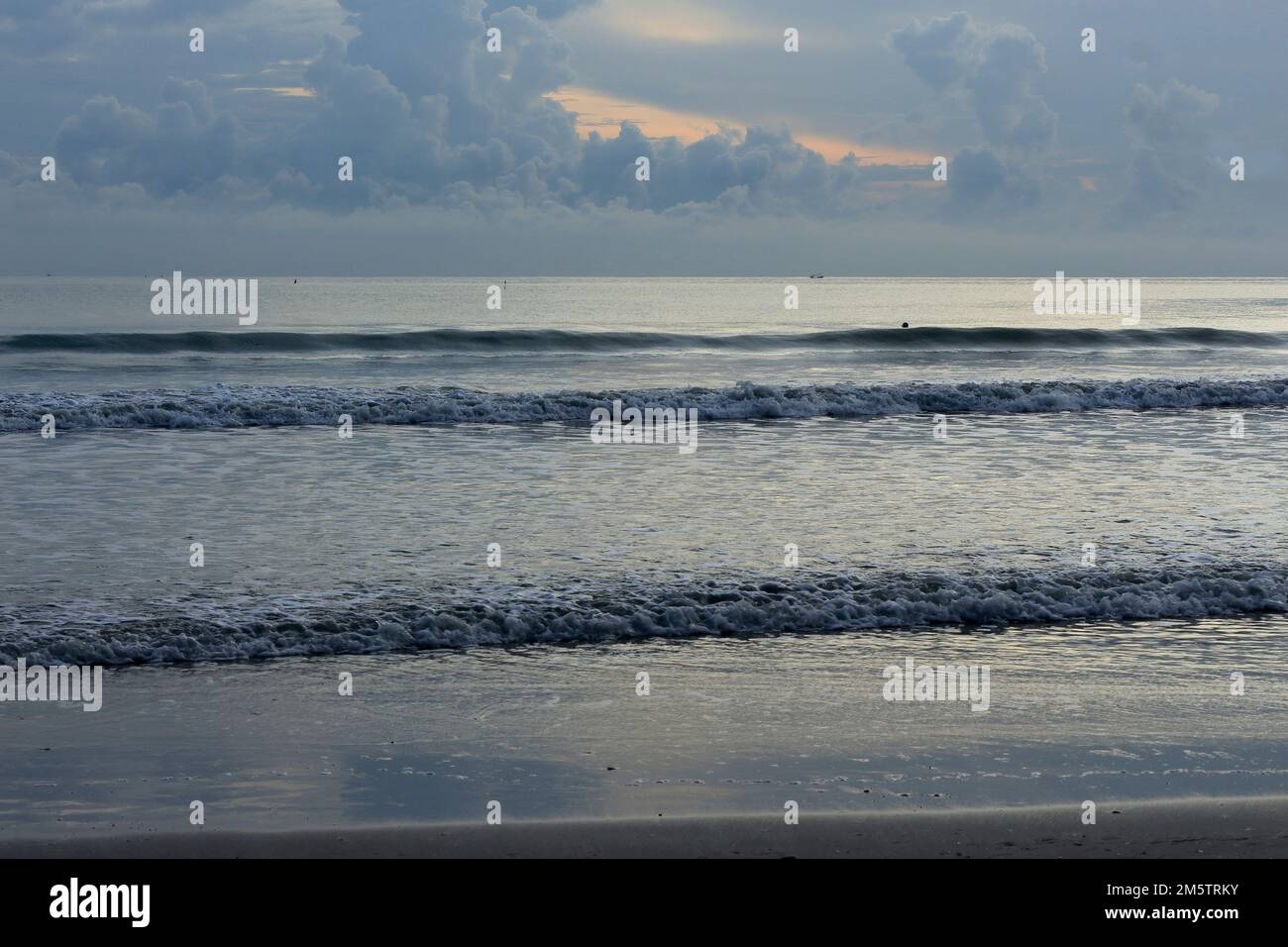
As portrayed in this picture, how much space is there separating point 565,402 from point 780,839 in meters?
21.3

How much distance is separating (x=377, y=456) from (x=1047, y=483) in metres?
9.76

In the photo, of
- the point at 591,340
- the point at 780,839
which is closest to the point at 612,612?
the point at 780,839

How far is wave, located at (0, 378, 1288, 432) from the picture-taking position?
78.3 ft

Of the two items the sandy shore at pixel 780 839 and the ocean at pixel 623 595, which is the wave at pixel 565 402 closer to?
the ocean at pixel 623 595

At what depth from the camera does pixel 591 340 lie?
4775 centimetres

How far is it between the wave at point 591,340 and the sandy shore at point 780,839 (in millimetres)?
38476

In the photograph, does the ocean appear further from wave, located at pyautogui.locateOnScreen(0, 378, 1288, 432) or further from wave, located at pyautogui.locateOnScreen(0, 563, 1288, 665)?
wave, located at pyautogui.locateOnScreen(0, 378, 1288, 432)

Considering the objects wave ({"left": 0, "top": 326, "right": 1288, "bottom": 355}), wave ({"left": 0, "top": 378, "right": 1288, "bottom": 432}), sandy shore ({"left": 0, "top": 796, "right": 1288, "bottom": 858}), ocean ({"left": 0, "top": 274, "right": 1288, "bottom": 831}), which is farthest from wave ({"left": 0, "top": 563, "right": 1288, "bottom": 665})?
wave ({"left": 0, "top": 326, "right": 1288, "bottom": 355})

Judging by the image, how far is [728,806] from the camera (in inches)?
239

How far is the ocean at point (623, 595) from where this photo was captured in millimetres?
6691

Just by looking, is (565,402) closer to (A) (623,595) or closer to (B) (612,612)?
(A) (623,595)

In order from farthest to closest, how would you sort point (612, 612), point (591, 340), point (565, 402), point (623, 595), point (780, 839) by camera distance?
point (591, 340)
point (565, 402)
point (623, 595)
point (612, 612)
point (780, 839)

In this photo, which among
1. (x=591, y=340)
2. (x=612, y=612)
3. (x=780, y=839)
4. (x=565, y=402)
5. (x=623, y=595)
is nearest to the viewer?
(x=780, y=839)

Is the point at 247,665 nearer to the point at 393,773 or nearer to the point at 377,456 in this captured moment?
the point at 393,773
